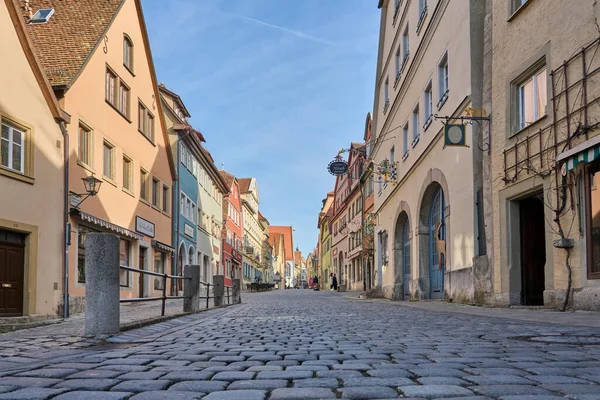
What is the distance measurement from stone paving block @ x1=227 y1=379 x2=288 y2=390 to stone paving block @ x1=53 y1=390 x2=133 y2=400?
61 cm

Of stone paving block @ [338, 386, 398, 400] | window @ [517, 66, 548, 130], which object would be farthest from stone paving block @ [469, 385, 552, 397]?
window @ [517, 66, 548, 130]

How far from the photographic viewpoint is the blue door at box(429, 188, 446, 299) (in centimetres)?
1814

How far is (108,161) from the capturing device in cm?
2077

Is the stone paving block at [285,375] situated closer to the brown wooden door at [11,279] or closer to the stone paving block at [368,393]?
the stone paving block at [368,393]

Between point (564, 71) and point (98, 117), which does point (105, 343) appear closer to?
point (564, 71)

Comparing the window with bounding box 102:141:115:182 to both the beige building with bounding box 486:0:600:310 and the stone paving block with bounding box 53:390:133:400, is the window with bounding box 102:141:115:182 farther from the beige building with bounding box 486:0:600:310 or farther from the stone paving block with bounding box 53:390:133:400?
the stone paving block with bounding box 53:390:133:400

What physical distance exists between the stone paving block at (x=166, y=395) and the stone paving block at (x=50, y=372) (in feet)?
3.35

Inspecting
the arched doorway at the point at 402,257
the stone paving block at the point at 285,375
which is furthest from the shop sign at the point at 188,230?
the stone paving block at the point at 285,375

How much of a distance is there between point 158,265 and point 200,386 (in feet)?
79.9

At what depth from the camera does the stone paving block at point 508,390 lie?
3291mm

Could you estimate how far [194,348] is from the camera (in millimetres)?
6004

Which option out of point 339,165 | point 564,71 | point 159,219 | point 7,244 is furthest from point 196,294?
point 339,165

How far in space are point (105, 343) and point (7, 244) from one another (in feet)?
29.3

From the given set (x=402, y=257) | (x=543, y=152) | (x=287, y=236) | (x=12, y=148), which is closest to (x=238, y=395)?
(x=543, y=152)
